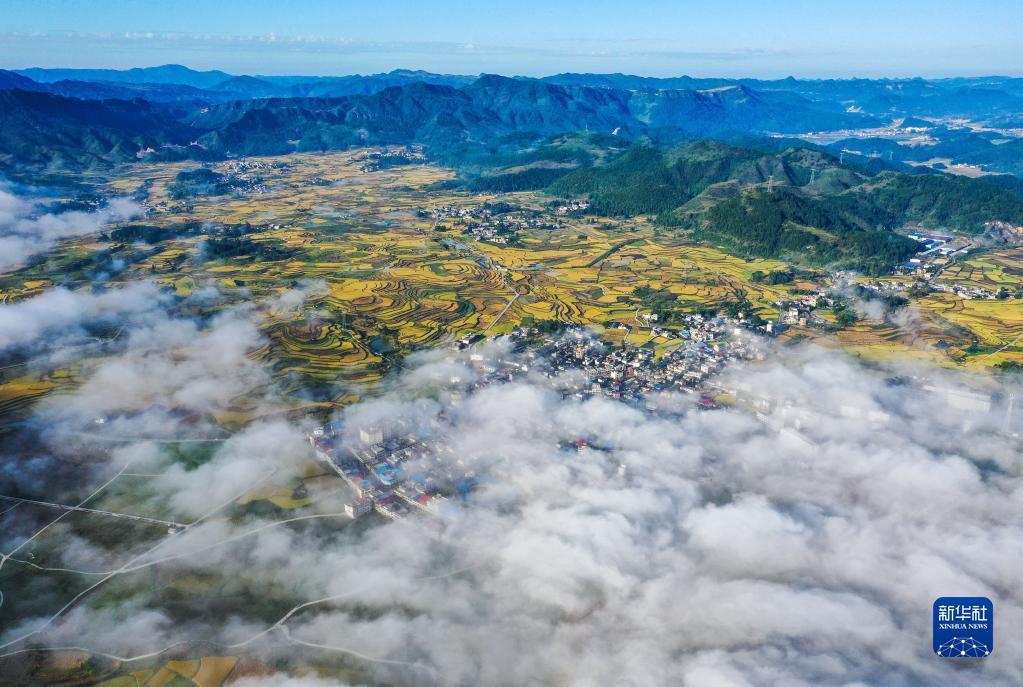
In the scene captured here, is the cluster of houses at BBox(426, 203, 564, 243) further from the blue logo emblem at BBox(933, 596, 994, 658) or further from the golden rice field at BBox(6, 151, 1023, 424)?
the blue logo emblem at BBox(933, 596, 994, 658)

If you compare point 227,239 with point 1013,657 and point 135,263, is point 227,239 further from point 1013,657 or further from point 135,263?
point 1013,657

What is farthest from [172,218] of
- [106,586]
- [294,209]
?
[106,586]

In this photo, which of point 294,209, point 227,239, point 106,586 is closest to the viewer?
point 106,586

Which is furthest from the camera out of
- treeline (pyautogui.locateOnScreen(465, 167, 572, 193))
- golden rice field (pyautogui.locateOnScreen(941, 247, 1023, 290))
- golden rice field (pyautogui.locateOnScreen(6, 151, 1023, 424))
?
treeline (pyautogui.locateOnScreen(465, 167, 572, 193))

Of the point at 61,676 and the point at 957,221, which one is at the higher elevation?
the point at 957,221

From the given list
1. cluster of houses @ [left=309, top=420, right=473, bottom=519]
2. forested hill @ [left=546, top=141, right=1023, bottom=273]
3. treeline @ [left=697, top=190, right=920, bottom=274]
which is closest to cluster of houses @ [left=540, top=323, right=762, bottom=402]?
cluster of houses @ [left=309, top=420, right=473, bottom=519]

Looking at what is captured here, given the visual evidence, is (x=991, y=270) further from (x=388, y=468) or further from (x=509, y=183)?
(x=509, y=183)

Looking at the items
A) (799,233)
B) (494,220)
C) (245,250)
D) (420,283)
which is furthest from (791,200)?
(245,250)

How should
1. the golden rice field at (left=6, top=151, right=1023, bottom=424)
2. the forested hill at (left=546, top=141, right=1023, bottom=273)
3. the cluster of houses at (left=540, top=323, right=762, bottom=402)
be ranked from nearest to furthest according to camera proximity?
the cluster of houses at (left=540, top=323, right=762, bottom=402)
the golden rice field at (left=6, top=151, right=1023, bottom=424)
the forested hill at (left=546, top=141, right=1023, bottom=273)

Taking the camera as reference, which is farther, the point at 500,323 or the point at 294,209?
the point at 294,209
